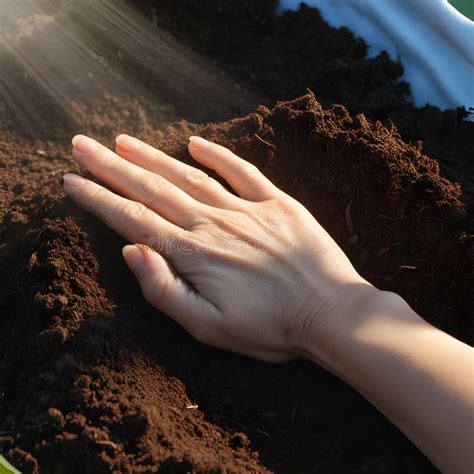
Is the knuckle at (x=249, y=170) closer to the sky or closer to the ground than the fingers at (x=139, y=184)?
closer to the sky

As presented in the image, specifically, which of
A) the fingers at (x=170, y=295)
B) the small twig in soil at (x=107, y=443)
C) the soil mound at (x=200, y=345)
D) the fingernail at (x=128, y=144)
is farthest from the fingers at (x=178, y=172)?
the small twig in soil at (x=107, y=443)

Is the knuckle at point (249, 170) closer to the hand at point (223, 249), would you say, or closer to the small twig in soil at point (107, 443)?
the hand at point (223, 249)

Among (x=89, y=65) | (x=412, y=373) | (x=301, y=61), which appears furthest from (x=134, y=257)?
(x=301, y=61)

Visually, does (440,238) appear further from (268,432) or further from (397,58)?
(397,58)

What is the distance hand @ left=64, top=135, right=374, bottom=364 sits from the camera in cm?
148

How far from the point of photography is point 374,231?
1.78 metres

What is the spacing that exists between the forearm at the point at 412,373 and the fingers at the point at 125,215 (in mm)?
483

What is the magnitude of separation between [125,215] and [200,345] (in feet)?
1.27

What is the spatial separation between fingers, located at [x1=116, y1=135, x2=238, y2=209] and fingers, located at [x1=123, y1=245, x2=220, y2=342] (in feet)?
0.92

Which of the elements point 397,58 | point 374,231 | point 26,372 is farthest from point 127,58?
point 26,372

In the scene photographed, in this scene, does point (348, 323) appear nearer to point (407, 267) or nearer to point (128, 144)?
point (407, 267)

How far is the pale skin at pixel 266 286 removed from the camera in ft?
4.32

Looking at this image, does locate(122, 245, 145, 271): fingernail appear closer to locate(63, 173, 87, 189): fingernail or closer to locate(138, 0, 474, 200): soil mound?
locate(63, 173, 87, 189): fingernail

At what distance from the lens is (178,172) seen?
1746 millimetres
